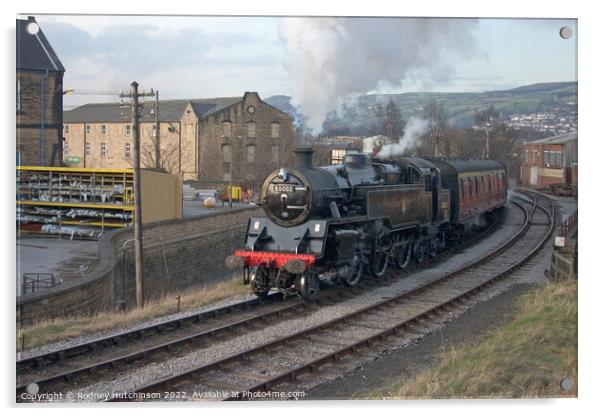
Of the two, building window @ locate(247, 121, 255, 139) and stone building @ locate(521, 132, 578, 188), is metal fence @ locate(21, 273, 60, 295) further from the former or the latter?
stone building @ locate(521, 132, 578, 188)

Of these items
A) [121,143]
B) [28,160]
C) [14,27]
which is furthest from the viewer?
[121,143]

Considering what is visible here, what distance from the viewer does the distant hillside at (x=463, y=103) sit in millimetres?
8927

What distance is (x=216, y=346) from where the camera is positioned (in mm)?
9586

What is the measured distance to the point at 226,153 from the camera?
1533 cm

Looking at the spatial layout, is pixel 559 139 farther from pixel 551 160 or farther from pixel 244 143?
pixel 244 143

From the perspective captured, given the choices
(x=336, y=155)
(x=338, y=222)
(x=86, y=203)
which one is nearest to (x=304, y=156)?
(x=338, y=222)

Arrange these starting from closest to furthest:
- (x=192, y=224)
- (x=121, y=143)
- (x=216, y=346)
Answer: (x=216, y=346) → (x=121, y=143) → (x=192, y=224)

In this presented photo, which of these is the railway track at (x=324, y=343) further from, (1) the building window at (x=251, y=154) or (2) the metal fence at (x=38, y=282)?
(2) the metal fence at (x=38, y=282)

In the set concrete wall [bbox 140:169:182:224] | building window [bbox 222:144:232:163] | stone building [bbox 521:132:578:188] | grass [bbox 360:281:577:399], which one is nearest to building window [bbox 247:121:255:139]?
building window [bbox 222:144:232:163]

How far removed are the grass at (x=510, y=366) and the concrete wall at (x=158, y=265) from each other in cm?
638

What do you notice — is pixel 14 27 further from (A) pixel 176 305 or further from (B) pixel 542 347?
(B) pixel 542 347

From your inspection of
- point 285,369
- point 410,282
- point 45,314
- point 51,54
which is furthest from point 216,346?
point 410,282

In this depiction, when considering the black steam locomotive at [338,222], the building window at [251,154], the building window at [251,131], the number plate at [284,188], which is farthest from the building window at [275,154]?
the number plate at [284,188]

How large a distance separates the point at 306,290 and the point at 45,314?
14.4 feet
